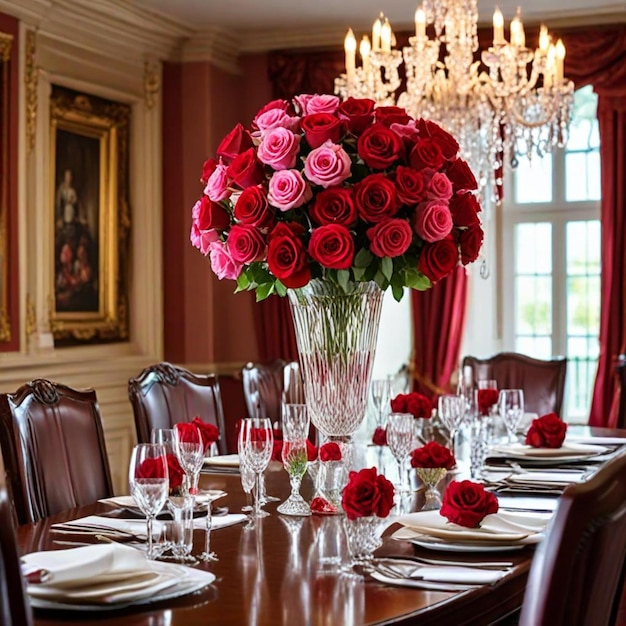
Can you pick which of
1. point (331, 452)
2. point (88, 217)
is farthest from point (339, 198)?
point (88, 217)

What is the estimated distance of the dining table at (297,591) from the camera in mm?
1711

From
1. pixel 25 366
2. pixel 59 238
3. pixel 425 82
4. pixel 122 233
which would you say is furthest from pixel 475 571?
pixel 122 233

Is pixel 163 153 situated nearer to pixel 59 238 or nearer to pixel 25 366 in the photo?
pixel 59 238

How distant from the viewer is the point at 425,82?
4.73 metres

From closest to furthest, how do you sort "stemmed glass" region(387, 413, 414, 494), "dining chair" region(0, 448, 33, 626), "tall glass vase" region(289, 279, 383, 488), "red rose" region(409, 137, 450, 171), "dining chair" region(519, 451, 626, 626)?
"dining chair" region(0, 448, 33, 626) → "dining chair" region(519, 451, 626, 626) → "red rose" region(409, 137, 450, 171) → "tall glass vase" region(289, 279, 383, 488) → "stemmed glass" region(387, 413, 414, 494)

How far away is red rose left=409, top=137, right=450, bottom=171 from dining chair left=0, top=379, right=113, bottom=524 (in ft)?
3.78

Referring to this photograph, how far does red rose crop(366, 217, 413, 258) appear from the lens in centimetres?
233

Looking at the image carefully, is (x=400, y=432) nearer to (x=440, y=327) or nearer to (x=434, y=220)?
(x=434, y=220)

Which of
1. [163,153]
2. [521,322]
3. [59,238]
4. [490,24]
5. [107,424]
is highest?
[490,24]

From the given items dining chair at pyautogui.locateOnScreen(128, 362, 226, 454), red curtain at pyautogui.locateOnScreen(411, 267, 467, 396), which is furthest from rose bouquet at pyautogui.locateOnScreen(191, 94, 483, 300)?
red curtain at pyautogui.locateOnScreen(411, 267, 467, 396)

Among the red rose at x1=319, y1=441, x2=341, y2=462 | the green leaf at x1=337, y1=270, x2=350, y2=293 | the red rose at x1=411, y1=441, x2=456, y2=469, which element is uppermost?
the green leaf at x1=337, y1=270, x2=350, y2=293

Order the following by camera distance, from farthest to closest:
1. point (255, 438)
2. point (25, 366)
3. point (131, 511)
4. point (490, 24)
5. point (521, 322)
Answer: point (521, 322) < point (490, 24) < point (25, 366) < point (131, 511) < point (255, 438)

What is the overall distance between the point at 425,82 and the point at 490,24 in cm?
139

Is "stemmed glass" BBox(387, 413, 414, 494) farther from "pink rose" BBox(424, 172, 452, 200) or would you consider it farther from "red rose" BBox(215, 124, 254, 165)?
"red rose" BBox(215, 124, 254, 165)
